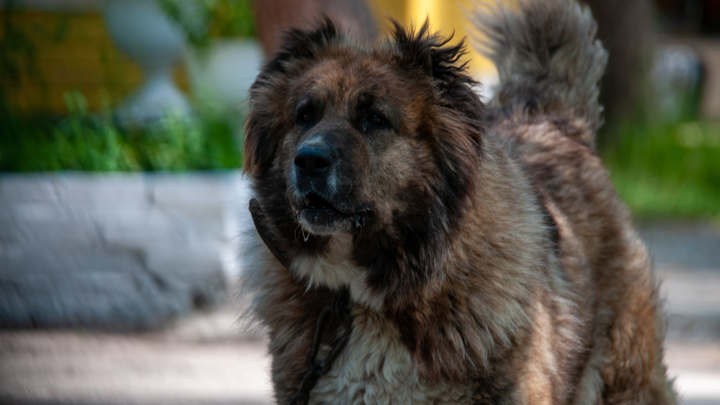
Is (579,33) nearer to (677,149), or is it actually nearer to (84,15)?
(677,149)

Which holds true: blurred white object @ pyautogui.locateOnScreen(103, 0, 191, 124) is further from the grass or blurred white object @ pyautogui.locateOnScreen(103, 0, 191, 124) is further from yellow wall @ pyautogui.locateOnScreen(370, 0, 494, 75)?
yellow wall @ pyautogui.locateOnScreen(370, 0, 494, 75)

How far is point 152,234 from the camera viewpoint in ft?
18.2

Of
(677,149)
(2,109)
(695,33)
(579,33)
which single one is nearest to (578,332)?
(579,33)

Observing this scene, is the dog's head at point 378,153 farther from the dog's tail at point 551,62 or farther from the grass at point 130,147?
the grass at point 130,147

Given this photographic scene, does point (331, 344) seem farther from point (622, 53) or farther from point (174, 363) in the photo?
point (622, 53)

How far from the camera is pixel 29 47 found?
6578 millimetres

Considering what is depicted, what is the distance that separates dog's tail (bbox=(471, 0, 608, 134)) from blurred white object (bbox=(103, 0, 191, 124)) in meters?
4.45

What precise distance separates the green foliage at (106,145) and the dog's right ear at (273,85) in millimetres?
2931

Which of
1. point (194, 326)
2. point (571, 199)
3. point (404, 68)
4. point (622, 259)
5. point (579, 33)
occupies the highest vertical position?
point (579, 33)

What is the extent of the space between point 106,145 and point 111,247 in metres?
1.11

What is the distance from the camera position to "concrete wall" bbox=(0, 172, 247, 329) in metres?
5.28

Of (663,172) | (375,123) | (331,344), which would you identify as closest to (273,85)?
(375,123)

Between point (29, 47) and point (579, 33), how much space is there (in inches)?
202

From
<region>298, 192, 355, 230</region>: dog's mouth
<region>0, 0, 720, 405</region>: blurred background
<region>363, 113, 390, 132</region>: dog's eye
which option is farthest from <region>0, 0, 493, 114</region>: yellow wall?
<region>298, 192, 355, 230</region>: dog's mouth
